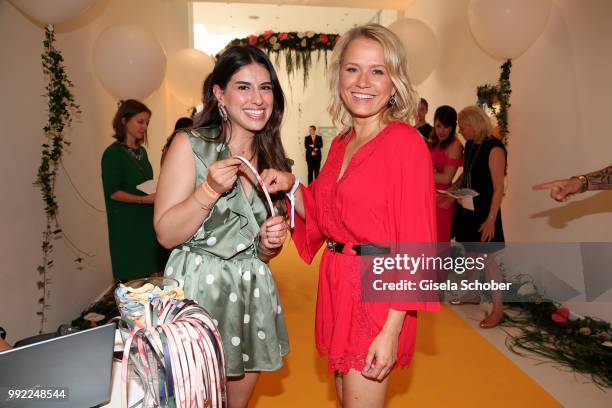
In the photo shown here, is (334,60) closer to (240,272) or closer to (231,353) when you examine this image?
(240,272)

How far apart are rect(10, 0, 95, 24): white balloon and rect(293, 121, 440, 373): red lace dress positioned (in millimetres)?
2366

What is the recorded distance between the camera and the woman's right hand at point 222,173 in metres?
1.29

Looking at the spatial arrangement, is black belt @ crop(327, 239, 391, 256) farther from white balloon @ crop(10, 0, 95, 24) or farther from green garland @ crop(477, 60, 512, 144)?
green garland @ crop(477, 60, 512, 144)

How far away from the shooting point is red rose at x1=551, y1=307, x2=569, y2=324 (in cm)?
351

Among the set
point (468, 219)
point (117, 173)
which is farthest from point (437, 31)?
point (117, 173)

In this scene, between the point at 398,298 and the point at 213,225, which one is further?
the point at 213,225

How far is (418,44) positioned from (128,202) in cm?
417

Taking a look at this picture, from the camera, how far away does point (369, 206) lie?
4.64 ft

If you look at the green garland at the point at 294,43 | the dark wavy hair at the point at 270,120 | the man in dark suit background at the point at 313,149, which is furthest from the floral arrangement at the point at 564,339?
the man in dark suit background at the point at 313,149

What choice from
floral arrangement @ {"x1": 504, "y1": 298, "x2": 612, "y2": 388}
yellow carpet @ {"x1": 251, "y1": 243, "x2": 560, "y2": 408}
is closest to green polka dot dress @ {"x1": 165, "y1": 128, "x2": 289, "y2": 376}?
yellow carpet @ {"x1": 251, "y1": 243, "x2": 560, "y2": 408}

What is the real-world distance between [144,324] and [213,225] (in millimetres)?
642

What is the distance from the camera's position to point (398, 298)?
133cm

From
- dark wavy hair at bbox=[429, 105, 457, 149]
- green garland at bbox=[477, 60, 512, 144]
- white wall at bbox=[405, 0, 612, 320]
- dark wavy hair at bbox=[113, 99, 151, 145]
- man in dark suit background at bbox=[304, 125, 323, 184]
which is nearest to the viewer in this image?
white wall at bbox=[405, 0, 612, 320]

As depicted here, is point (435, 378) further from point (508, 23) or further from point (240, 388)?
point (508, 23)
